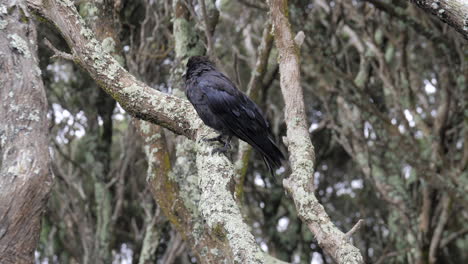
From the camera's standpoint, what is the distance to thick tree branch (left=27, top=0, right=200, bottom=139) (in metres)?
3.51

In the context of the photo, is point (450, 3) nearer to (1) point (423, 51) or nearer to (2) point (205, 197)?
(2) point (205, 197)

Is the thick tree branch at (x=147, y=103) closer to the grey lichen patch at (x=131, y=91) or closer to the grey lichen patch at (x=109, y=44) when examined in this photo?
the grey lichen patch at (x=131, y=91)

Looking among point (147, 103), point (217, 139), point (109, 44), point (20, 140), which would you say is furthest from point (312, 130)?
point (20, 140)

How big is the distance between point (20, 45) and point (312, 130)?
6.52 m

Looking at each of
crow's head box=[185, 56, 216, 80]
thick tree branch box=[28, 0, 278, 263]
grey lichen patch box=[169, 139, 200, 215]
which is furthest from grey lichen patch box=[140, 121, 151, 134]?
thick tree branch box=[28, 0, 278, 263]

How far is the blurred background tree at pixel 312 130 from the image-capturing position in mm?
6766

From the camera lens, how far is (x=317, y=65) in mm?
7969

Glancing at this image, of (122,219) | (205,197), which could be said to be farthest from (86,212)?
(205,197)

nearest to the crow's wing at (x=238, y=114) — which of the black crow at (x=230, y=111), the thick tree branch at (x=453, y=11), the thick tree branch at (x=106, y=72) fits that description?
the black crow at (x=230, y=111)

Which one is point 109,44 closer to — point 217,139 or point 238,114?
point 238,114

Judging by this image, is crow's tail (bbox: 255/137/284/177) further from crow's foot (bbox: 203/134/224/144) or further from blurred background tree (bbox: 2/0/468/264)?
blurred background tree (bbox: 2/0/468/264)

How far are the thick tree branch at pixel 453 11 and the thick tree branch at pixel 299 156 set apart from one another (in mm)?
1102

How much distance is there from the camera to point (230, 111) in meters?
4.55

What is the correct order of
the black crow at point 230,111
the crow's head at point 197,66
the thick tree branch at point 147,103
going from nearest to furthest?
the thick tree branch at point 147,103 < the black crow at point 230,111 < the crow's head at point 197,66
